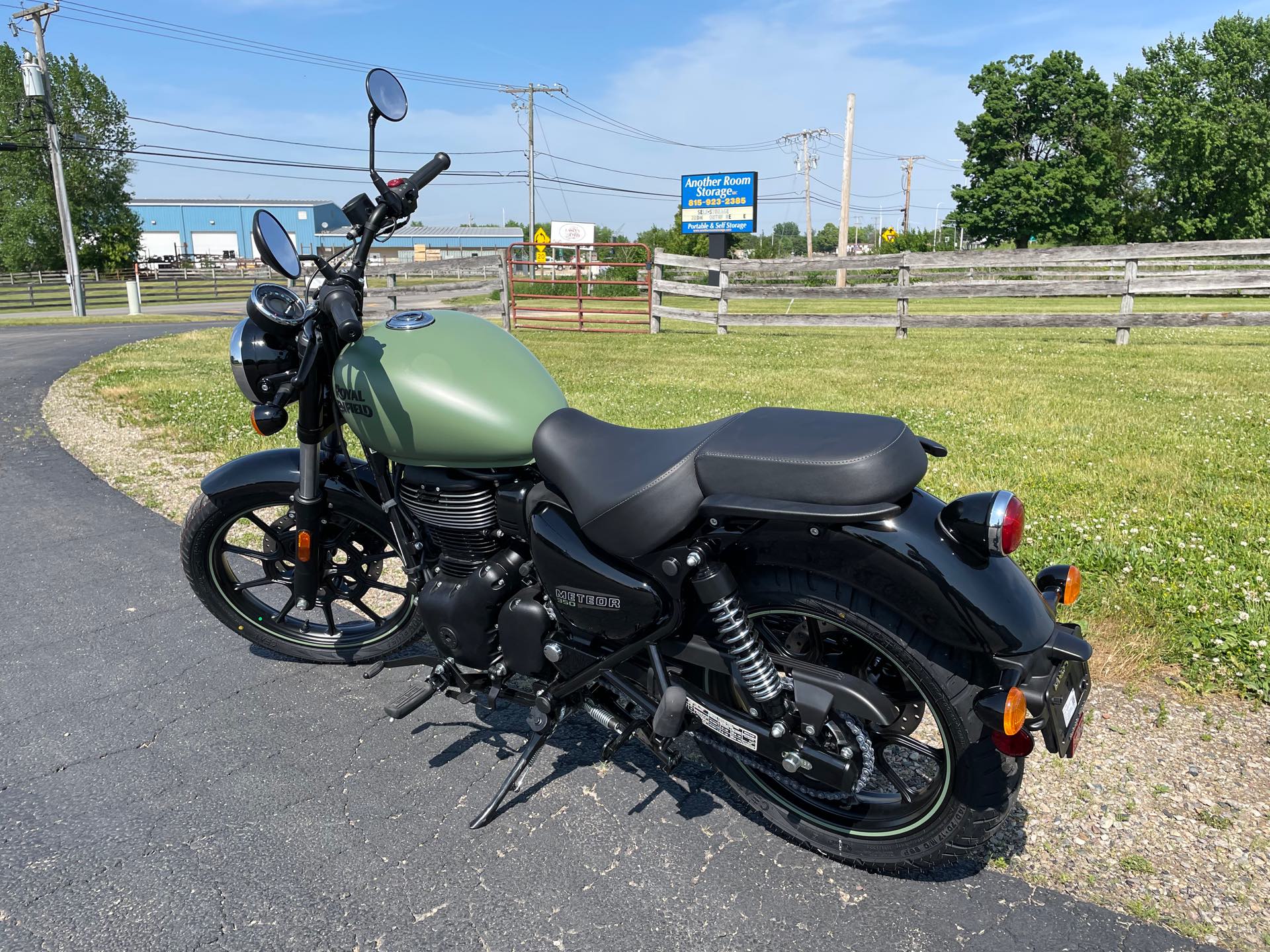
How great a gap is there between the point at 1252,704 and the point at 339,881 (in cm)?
315

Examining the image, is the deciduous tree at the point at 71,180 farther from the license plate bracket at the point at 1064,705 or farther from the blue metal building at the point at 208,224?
the license plate bracket at the point at 1064,705

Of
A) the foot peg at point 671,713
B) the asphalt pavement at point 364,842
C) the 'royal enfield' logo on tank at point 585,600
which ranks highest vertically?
the 'royal enfield' logo on tank at point 585,600

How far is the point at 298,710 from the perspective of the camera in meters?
3.26

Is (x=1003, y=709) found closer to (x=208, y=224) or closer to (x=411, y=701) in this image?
(x=411, y=701)

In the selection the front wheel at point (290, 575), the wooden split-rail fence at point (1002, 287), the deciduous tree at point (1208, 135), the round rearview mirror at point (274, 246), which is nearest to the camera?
the round rearview mirror at point (274, 246)

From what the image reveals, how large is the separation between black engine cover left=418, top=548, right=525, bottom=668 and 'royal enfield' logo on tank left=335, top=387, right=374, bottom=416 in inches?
24.0

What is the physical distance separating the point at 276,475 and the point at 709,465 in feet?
6.36

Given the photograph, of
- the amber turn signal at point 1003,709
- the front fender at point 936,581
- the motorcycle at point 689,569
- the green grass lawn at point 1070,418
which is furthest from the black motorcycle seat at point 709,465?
the green grass lawn at point 1070,418

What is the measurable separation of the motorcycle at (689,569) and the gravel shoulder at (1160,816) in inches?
13.9

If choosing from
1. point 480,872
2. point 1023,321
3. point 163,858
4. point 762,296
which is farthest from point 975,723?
point 762,296

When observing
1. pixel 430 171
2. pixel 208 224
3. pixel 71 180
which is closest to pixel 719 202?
pixel 430 171

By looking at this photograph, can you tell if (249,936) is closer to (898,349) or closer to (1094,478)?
(1094,478)

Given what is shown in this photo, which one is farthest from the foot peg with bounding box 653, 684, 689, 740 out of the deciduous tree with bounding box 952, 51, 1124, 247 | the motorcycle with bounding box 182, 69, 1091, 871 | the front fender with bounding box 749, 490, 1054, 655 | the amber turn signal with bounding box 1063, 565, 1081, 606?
the deciduous tree with bounding box 952, 51, 1124, 247

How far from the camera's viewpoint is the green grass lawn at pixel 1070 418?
3.80 m
